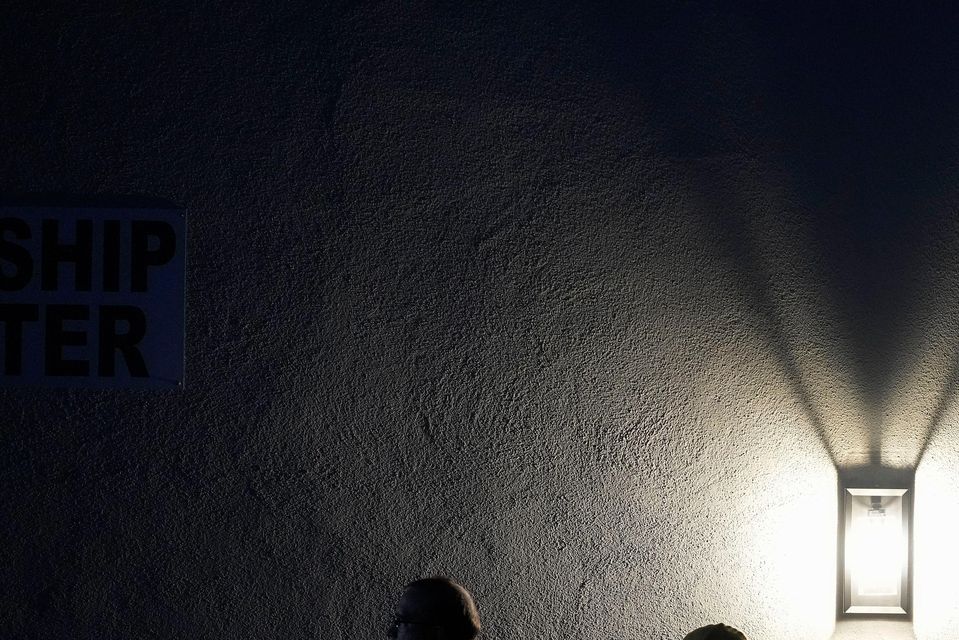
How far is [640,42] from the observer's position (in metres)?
1.94

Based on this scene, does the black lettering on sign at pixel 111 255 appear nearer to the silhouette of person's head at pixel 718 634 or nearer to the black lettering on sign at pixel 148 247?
the black lettering on sign at pixel 148 247

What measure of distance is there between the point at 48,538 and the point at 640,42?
1921 millimetres

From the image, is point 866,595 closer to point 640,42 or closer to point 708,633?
point 708,633

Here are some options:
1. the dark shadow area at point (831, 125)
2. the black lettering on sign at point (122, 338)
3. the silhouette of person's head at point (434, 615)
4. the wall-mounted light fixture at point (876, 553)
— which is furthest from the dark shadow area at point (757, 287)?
the black lettering on sign at point (122, 338)

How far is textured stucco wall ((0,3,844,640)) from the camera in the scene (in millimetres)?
1868

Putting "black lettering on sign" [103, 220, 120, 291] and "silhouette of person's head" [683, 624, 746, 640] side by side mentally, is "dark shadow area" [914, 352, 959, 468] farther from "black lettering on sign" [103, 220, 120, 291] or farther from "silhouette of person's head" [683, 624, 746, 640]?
"black lettering on sign" [103, 220, 120, 291]

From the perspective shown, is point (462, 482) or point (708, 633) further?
point (462, 482)

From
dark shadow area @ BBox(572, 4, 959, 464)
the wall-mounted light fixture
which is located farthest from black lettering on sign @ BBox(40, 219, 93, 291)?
the wall-mounted light fixture

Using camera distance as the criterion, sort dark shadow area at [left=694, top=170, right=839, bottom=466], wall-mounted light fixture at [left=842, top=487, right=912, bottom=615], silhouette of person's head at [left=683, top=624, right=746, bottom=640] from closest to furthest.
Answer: silhouette of person's head at [left=683, top=624, right=746, bottom=640]
wall-mounted light fixture at [left=842, top=487, right=912, bottom=615]
dark shadow area at [left=694, top=170, right=839, bottom=466]

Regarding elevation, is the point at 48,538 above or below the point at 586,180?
below

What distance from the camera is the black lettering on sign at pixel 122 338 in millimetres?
1887

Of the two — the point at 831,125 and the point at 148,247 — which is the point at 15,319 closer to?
the point at 148,247

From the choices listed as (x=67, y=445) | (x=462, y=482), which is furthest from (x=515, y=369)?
(x=67, y=445)

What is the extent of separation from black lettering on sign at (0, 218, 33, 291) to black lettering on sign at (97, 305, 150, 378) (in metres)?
0.21
